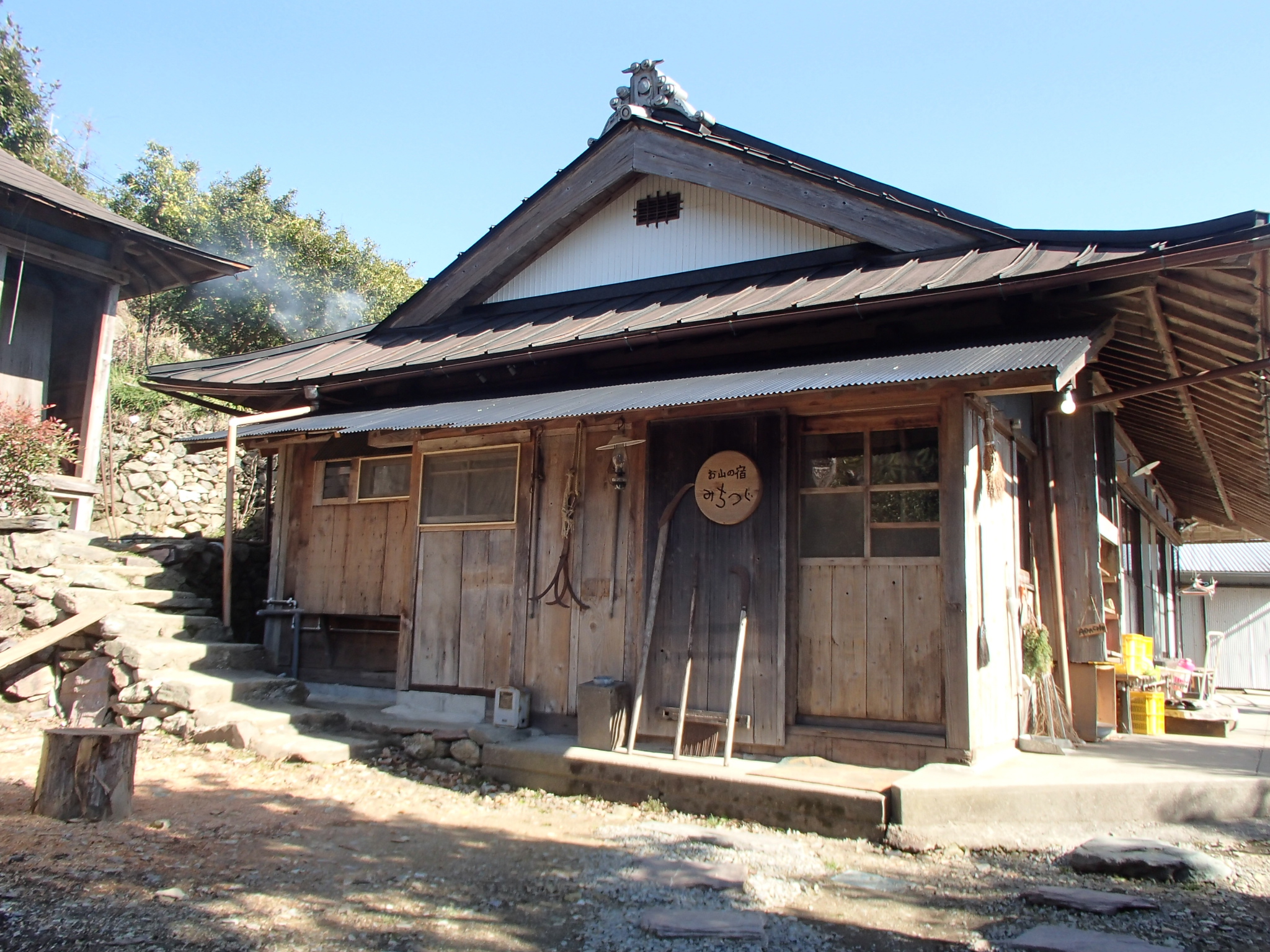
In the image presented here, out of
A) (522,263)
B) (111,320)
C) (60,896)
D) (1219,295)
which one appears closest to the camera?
(60,896)

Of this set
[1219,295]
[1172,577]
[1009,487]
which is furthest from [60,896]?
[1172,577]

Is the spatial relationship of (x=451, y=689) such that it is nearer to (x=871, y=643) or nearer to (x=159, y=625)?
(x=159, y=625)

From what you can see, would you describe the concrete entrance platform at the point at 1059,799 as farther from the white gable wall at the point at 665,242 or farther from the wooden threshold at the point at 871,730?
the white gable wall at the point at 665,242

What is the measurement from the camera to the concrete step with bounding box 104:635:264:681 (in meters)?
7.87

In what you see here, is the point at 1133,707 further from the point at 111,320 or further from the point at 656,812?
the point at 111,320

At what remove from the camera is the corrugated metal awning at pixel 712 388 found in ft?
17.5

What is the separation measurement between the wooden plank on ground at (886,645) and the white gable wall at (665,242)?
335 cm

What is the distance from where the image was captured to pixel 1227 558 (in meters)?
22.5

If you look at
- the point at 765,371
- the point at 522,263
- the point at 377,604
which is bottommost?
the point at 377,604

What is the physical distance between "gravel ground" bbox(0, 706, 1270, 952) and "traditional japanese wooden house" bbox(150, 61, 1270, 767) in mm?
1176

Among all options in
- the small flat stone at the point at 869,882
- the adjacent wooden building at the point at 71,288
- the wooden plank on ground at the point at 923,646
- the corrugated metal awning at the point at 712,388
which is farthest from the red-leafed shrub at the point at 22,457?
the small flat stone at the point at 869,882

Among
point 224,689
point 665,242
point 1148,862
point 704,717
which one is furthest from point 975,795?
point 224,689

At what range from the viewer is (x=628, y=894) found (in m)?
4.38

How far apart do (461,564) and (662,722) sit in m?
2.41
